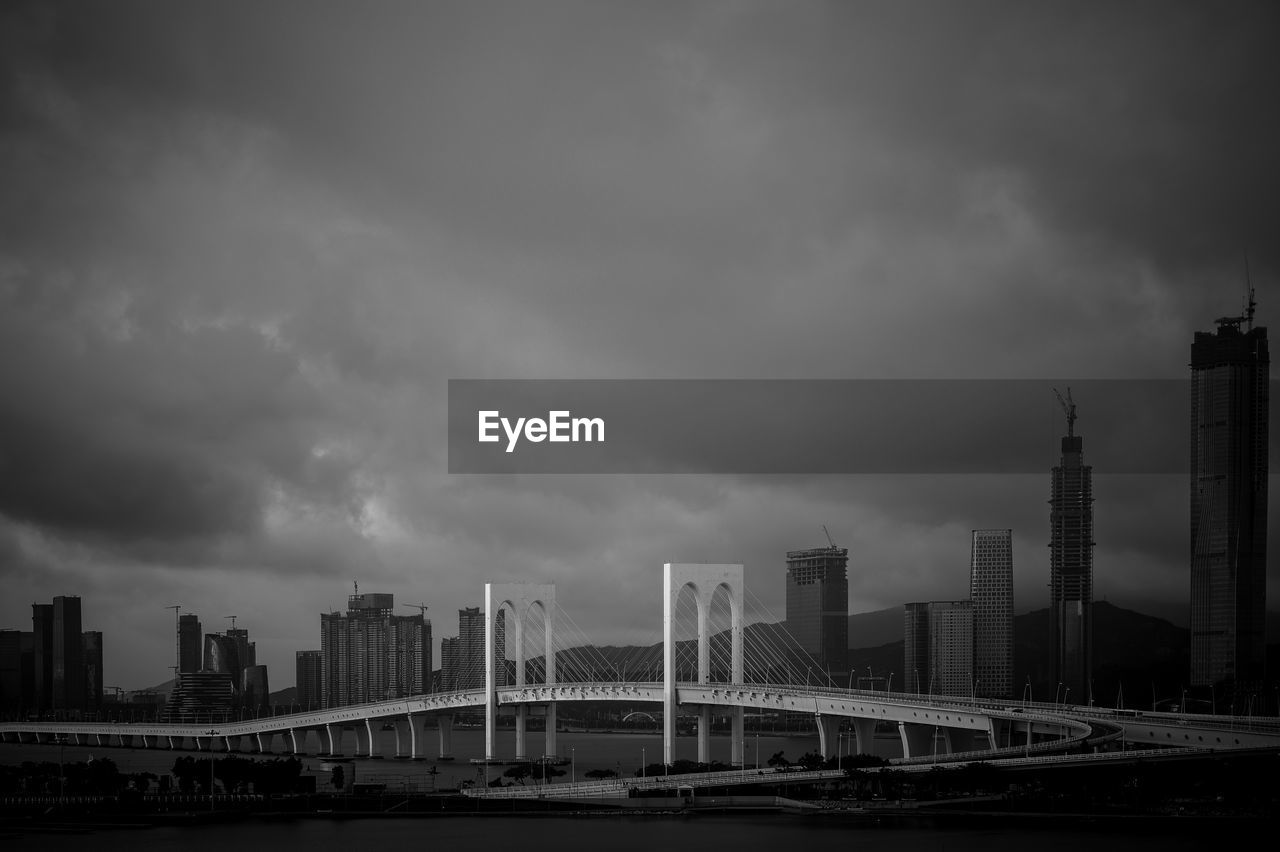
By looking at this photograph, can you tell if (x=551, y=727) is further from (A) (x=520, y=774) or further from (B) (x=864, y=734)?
(B) (x=864, y=734)

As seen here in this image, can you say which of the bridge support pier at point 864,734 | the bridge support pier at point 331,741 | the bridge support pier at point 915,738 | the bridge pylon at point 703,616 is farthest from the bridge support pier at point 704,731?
the bridge support pier at point 331,741

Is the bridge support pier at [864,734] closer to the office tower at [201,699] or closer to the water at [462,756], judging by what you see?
the water at [462,756]

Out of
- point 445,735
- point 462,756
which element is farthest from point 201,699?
point 445,735

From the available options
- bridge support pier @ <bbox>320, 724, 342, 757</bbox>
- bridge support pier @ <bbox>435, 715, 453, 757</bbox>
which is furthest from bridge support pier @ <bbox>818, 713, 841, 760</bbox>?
bridge support pier @ <bbox>320, 724, 342, 757</bbox>

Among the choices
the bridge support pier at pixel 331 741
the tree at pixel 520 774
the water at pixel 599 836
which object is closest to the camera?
the water at pixel 599 836

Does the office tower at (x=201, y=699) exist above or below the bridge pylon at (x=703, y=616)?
below

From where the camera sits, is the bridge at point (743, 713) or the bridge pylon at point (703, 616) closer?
the bridge at point (743, 713)

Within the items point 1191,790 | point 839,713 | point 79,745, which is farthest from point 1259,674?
point 79,745

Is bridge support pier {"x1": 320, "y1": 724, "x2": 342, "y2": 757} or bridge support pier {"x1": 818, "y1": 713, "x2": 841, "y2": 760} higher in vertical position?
bridge support pier {"x1": 818, "y1": 713, "x2": 841, "y2": 760}

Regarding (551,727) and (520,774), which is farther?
(551,727)

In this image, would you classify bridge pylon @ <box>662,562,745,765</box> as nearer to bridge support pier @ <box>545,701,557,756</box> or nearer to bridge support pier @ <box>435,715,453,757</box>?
bridge support pier @ <box>545,701,557,756</box>
